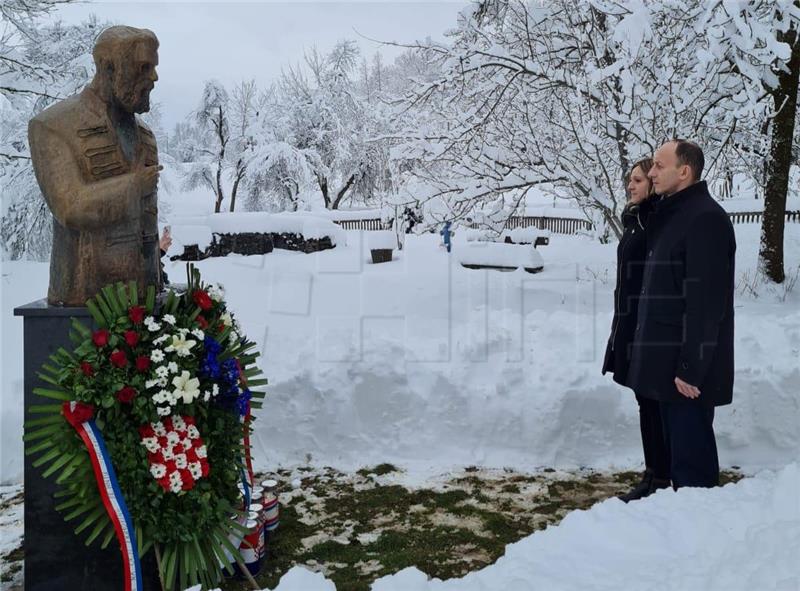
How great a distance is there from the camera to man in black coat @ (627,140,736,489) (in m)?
3.28

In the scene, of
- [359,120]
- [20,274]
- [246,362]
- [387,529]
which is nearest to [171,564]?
[246,362]

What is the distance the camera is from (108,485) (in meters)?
2.86

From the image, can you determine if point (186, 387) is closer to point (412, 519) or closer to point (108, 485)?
point (108, 485)

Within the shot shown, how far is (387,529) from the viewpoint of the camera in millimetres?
3867

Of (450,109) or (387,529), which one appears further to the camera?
(450,109)

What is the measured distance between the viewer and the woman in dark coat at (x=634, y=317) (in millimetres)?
3936

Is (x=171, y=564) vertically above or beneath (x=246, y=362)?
beneath

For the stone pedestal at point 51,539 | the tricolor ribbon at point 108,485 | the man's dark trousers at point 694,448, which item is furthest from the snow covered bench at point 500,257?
the tricolor ribbon at point 108,485

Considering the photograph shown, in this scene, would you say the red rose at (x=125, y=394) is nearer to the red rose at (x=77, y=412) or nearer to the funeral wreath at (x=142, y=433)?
the funeral wreath at (x=142, y=433)

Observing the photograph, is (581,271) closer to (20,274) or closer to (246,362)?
(246,362)

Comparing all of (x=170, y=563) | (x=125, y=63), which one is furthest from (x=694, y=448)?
(x=125, y=63)

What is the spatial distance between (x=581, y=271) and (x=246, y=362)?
8307 millimetres

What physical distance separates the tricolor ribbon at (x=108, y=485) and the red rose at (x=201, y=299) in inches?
28.9

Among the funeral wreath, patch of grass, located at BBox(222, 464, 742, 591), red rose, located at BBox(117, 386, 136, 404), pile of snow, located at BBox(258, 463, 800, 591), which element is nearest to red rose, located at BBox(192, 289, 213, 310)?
the funeral wreath
